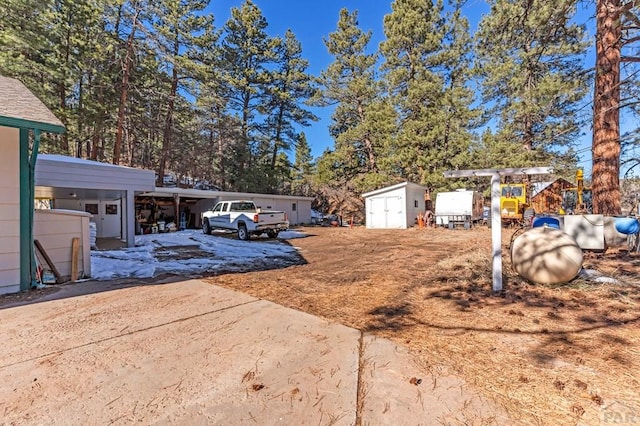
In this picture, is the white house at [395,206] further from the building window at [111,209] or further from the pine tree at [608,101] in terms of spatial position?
the building window at [111,209]

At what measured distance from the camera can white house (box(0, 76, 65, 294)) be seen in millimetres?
4805

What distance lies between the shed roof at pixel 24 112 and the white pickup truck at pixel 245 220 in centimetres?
828

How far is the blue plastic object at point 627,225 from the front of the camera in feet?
22.1

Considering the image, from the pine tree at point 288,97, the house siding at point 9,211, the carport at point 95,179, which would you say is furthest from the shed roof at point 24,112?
the pine tree at point 288,97

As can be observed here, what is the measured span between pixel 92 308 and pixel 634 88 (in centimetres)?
1213

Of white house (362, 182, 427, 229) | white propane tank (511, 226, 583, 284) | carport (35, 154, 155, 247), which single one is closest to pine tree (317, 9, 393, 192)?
white house (362, 182, 427, 229)

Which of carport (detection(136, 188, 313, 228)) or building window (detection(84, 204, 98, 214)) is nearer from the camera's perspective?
building window (detection(84, 204, 98, 214))

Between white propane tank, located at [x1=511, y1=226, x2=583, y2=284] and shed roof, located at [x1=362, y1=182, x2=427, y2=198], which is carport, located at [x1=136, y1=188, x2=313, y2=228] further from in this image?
white propane tank, located at [x1=511, y1=226, x2=583, y2=284]

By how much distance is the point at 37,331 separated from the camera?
343 centimetres

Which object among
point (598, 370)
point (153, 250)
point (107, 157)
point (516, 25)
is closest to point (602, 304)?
point (598, 370)

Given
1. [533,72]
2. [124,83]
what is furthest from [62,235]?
[124,83]

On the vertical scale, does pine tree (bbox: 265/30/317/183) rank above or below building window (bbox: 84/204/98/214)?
above

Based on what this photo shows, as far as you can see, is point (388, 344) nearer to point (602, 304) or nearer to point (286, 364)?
point (286, 364)

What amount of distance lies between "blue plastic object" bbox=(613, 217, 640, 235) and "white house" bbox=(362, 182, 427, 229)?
1331 centimetres
